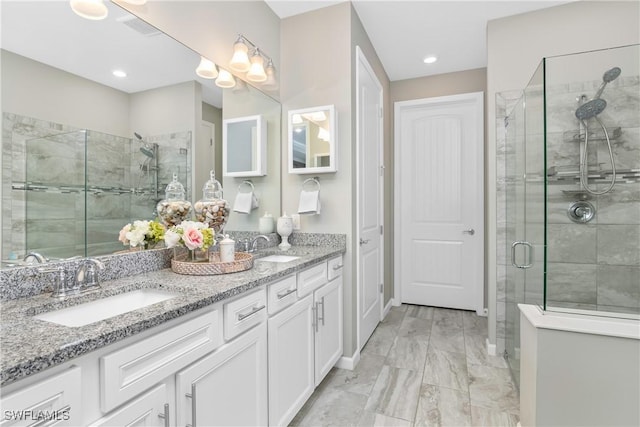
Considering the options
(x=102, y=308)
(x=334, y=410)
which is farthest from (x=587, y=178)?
(x=102, y=308)

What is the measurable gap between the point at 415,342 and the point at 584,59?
2.34 metres

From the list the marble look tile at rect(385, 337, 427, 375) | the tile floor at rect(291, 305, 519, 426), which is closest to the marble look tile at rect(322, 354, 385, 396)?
the tile floor at rect(291, 305, 519, 426)

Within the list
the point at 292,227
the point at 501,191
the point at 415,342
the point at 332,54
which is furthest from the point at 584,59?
the point at 415,342

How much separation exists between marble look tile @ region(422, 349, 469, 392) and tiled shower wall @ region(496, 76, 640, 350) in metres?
0.91

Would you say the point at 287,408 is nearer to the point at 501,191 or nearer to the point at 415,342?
the point at 415,342

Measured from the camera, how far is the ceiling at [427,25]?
239 centimetres

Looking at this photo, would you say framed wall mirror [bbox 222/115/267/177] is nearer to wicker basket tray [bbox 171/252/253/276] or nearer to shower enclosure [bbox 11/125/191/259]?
shower enclosure [bbox 11/125/191/259]

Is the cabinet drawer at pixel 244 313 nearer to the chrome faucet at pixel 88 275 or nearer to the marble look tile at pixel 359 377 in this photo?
the chrome faucet at pixel 88 275

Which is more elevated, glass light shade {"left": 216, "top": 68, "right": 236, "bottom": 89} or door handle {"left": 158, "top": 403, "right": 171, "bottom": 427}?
glass light shade {"left": 216, "top": 68, "right": 236, "bottom": 89}

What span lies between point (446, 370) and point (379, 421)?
2.63ft

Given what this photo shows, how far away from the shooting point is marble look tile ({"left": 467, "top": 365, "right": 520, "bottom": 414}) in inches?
75.2

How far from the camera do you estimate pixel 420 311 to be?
11.8 feet

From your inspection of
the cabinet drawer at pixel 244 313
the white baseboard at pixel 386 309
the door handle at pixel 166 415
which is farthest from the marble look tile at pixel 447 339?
the door handle at pixel 166 415

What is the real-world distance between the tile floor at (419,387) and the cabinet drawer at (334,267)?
717mm
